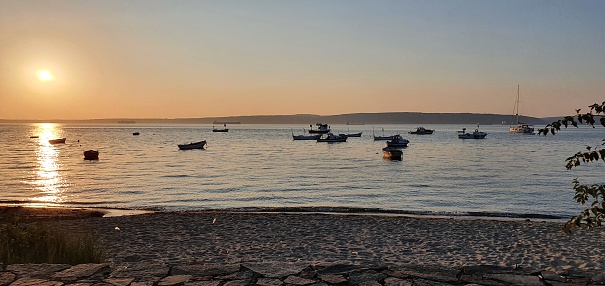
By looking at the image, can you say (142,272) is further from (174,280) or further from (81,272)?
(81,272)

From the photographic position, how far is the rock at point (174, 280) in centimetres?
614

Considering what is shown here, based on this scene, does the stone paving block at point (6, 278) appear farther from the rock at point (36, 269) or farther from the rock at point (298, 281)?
the rock at point (298, 281)

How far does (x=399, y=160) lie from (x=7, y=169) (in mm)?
38655

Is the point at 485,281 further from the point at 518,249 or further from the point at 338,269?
the point at 518,249

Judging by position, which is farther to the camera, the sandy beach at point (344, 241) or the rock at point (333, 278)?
the sandy beach at point (344, 241)

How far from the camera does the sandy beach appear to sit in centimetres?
1009

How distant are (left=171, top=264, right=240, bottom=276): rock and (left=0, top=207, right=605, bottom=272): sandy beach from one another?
2.03 meters

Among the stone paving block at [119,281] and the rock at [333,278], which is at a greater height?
the stone paving block at [119,281]

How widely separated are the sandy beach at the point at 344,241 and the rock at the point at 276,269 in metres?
2.47

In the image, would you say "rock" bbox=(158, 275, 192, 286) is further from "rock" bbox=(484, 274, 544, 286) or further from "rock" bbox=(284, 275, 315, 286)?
"rock" bbox=(484, 274, 544, 286)

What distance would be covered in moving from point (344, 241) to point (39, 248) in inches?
264

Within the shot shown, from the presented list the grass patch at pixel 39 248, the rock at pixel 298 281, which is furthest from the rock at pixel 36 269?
the rock at pixel 298 281

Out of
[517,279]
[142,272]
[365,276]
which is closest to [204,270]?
[142,272]

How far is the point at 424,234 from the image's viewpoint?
13.1m
